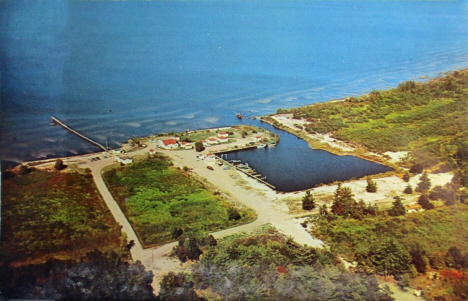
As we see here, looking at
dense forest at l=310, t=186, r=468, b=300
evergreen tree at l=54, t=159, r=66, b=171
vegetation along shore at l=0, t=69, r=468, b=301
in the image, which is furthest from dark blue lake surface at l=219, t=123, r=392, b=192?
evergreen tree at l=54, t=159, r=66, b=171

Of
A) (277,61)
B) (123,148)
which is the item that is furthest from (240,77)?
(123,148)

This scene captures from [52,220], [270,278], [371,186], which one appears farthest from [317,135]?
[52,220]

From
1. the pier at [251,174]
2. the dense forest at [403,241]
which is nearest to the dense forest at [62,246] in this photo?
the pier at [251,174]

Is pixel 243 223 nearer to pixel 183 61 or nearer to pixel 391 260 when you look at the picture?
pixel 391 260

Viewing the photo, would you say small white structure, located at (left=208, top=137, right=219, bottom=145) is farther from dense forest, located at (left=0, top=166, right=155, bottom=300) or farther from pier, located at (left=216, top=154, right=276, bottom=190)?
dense forest, located at (left=0, top=166, right=155, bottom=300)

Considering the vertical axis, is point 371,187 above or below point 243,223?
above

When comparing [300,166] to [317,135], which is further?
[317,135]

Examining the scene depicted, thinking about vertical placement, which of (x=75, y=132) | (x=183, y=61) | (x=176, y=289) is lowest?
(x=176, y=289)
